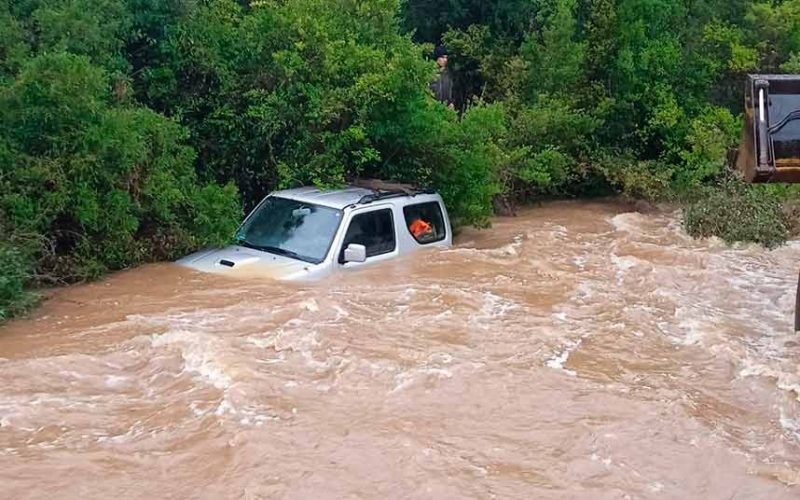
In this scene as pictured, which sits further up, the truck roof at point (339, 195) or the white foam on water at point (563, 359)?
the truck roof at point (339, 195)

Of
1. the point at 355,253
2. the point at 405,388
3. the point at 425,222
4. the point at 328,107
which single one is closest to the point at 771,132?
the point at 405,388

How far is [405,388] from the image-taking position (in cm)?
683

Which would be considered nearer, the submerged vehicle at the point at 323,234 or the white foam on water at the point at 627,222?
the submerged vehicle at the point at 323,234

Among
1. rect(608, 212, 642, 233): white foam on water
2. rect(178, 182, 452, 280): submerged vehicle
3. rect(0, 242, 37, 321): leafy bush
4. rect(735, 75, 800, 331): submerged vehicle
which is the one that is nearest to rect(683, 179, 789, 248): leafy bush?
rect(608, 212, 642, 233): white foam on water

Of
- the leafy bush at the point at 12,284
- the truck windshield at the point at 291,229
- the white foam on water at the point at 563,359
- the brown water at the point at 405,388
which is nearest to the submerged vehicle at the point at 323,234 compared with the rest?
the truck windshield at the point at 291,229

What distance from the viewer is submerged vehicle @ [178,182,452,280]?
30.0 feet

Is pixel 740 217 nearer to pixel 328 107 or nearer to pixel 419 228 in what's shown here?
pixel 419 228

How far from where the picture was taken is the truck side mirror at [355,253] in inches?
354

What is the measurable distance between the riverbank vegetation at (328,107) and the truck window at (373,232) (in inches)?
47.2

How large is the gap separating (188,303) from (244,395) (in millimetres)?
2254

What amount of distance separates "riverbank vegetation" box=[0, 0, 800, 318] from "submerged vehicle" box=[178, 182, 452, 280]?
1.74 feet

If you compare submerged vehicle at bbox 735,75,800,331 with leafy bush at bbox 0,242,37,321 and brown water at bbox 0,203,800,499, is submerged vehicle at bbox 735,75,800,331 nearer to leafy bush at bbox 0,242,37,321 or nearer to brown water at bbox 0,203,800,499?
brown water at bbox 0,203,800,499

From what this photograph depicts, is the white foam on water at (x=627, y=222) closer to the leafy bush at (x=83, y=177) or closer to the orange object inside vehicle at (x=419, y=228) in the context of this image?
the orange object inside vehicle at (x=419, y=228)

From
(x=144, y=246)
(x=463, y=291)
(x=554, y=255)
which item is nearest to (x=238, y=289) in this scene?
(x=144, y=246)
